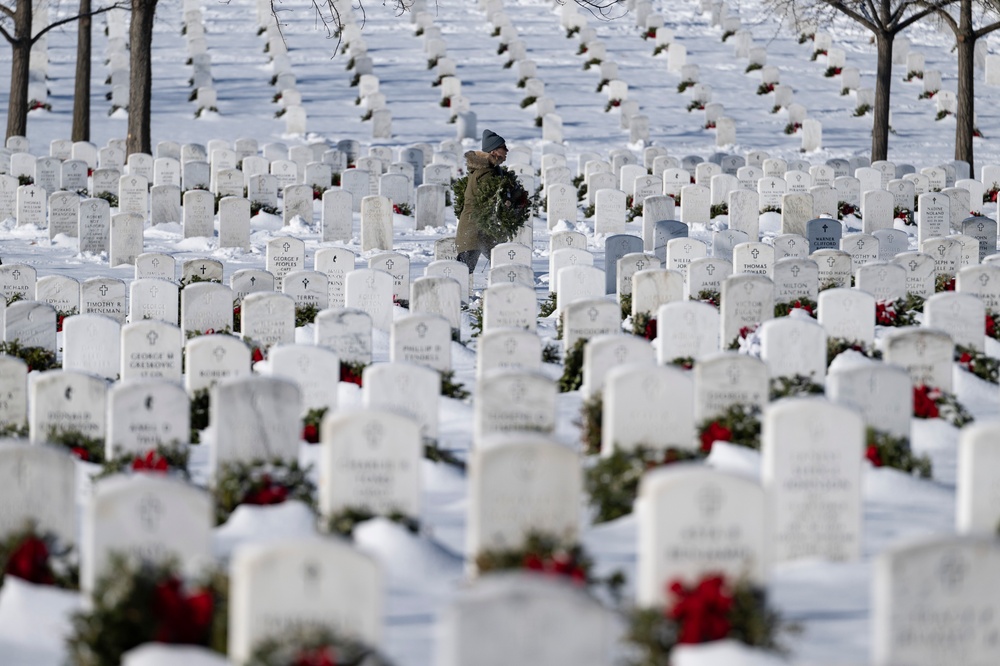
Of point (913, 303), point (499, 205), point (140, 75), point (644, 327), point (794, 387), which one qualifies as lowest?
point (794, 387)

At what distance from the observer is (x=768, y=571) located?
6.80 m

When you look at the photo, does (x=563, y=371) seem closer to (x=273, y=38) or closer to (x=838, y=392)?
(x=838, y=392)

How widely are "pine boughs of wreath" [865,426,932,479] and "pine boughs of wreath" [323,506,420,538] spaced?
287 centimetres

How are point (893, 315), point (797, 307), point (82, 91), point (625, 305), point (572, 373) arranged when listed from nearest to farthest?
1. point (572, 373)
2. point (893, 315)
3. point (797, 307)
4. point (625, 305)
5. point (82, 91)

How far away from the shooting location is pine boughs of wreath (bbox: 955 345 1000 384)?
12188 mm

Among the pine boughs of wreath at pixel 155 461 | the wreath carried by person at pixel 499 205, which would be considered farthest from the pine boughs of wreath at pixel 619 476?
the wreath carried by person at pixel 499 205

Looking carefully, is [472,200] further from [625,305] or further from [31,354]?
[31,354]

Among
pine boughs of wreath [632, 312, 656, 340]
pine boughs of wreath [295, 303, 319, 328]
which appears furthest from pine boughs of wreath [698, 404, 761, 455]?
pine boughs of wreath [295, 303, 319, 328]

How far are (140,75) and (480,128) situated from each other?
6.99 m

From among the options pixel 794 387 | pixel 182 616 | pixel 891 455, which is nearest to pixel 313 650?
pixel 182 616

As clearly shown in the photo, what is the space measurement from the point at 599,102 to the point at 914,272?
14.6 meters

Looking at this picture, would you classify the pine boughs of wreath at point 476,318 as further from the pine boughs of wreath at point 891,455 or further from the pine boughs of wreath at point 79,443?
the pine boughs of wreath at point 891,455

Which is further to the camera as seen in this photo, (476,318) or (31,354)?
(476,318)

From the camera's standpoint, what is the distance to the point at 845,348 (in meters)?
12.4
